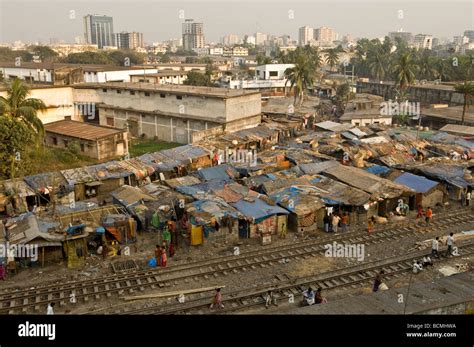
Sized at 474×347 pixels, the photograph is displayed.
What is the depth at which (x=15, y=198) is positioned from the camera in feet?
67.9

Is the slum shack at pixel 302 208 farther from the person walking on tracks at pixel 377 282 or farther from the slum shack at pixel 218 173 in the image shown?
the person walking on tracks at pixel 377 282

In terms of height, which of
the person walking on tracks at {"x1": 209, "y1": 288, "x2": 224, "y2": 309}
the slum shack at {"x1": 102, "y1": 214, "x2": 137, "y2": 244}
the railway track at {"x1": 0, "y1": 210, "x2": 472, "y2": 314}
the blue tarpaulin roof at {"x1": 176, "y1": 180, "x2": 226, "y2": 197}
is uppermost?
the blue tarpaulin roof at {"x1": 176, "y1": 180, "x2": 226, "y2": 197}

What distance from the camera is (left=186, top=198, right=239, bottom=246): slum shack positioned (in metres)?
17.8

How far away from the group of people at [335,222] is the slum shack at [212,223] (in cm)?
407

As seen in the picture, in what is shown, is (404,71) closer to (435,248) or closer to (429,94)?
(429,94)

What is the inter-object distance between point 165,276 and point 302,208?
6.75m

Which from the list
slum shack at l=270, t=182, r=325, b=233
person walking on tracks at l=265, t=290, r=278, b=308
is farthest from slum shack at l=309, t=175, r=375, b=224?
person walking on tracks at l=265, t=290, r=278, b=308

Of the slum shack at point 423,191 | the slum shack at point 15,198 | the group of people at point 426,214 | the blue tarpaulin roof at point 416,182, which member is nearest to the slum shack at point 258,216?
the group of people at point 426,214

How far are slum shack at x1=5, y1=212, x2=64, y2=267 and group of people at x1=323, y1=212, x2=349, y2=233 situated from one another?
35.3 ft

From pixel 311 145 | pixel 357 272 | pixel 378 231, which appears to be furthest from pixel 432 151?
pixel 357 272

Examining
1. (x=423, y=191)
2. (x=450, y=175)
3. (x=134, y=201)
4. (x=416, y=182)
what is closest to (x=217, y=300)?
(x=134, y=201)

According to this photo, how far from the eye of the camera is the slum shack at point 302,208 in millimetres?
19203

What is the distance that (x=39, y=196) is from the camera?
21.5 meters

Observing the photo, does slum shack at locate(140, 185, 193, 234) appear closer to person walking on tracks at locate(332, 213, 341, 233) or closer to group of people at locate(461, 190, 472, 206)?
person walking on tracks at locate(332, 213, 341, 233)
